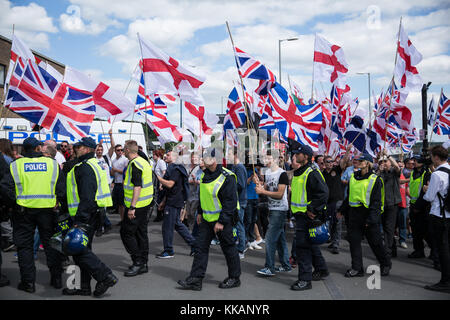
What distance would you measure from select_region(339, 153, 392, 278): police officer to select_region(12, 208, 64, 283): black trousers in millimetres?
4131

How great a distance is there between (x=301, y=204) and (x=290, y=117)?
342 centimetres

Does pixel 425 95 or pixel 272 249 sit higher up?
pixel 425 95

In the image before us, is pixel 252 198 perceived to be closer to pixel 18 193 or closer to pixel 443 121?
pixel 18 193

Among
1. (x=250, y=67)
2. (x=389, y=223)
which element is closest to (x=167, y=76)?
(x=250, y=67)

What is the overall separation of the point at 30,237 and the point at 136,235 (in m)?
1.49

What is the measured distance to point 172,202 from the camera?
703 cm

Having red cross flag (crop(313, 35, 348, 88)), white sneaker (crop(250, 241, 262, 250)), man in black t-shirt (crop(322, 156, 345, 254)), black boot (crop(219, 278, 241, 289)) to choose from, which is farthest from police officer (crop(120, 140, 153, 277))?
red cross flag (crop(313, 35, 348, 88))

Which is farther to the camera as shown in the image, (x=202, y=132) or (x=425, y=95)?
(x=425, y=95)

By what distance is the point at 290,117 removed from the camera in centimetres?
849

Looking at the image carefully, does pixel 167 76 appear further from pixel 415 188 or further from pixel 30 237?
pixel 415 188

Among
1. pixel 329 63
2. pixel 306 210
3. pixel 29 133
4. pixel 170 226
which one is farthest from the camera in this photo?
pixel 29 133
